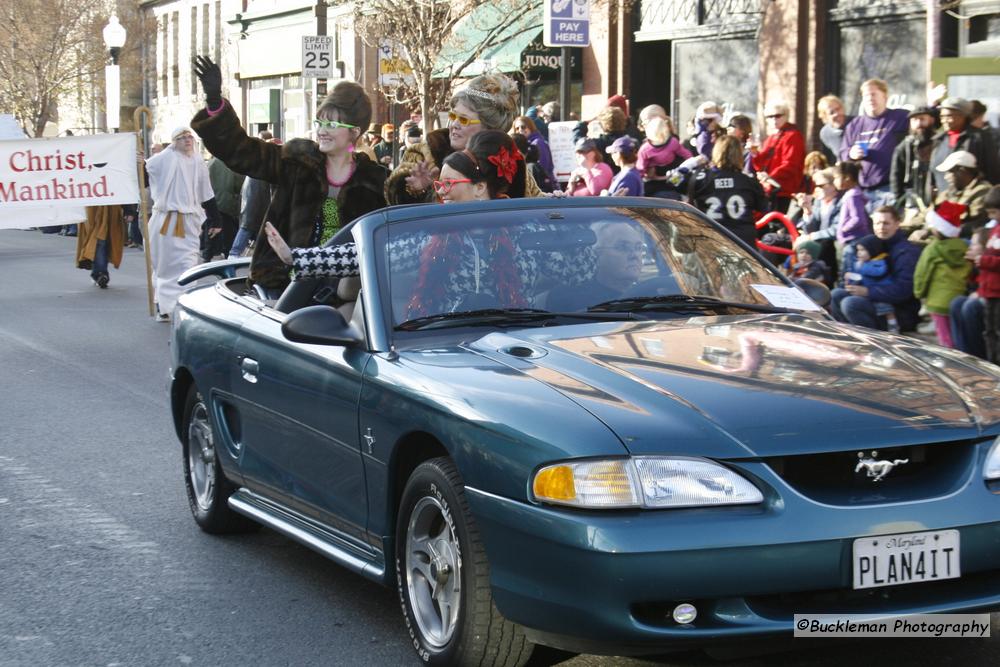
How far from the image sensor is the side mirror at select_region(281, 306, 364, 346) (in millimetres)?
5340

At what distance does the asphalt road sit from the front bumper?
0.58ft

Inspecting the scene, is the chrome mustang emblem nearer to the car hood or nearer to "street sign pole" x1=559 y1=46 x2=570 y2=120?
the car hood

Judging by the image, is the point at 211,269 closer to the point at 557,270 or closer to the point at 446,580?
the point at 557,270

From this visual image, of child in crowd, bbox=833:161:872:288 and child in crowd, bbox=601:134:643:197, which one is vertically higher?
child in crowd, bbox=601:134:643:197

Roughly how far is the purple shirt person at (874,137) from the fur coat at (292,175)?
761 cm

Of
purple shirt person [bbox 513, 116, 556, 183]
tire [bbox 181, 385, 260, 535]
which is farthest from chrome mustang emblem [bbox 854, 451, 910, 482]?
purple shirt person [bbox 513, 116, 556, 183]

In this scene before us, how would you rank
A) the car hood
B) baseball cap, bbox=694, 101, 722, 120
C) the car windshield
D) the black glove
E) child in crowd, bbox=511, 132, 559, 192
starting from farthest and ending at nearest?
child in crowd, bbox=511, 132, 559, 192 < baseball cap, bbox=694, 101, 722, 120 < the black glove < the car windshield < the car hood

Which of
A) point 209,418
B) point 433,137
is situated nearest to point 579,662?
point 209,418

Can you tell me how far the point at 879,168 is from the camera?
15.4m

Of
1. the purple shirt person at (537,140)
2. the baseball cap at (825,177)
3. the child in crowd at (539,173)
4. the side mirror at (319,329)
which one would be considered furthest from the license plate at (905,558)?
the purple shirt person at (537,140)

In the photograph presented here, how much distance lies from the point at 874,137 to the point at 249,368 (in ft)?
34.8

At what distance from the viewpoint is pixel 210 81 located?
8.41 meters

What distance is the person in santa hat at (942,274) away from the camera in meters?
11.2

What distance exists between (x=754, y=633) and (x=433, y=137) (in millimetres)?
5689
